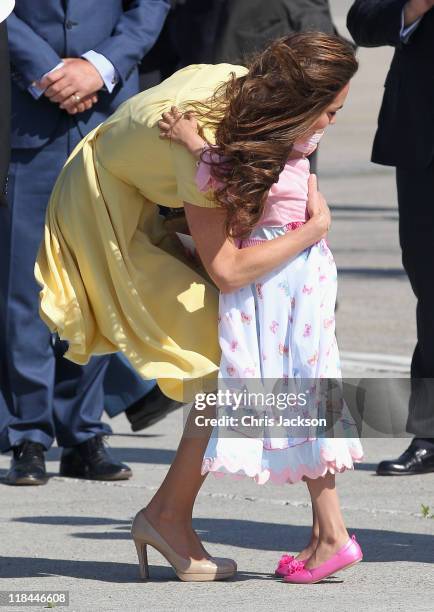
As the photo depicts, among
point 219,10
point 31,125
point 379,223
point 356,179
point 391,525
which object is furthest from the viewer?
point 356,179

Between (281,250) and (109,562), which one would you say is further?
(109,562)

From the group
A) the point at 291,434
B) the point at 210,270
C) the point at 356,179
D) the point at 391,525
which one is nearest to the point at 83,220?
the point at 210,270

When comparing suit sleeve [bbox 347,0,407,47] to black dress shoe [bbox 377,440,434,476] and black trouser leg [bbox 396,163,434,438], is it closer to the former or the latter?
black trouser leg [bbox 396,163,434,438]

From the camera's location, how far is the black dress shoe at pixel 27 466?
5.36m

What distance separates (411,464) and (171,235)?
1.57 metres

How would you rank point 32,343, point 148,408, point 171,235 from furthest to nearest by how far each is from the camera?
point 148,408
point 32,343
point 171,235

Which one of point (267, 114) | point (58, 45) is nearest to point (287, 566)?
point (267, 114)

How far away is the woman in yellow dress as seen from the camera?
12.8 ft

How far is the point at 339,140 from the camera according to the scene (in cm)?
2778

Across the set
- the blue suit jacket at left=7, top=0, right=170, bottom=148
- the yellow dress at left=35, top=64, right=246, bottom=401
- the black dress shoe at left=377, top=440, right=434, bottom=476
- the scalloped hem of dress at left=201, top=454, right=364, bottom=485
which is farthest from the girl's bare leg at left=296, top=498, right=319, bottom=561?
the blue suit jacket at left=7, top=0, right=170, bottom=148

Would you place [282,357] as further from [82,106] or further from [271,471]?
[82,106]

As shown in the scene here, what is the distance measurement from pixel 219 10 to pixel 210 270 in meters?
2.20

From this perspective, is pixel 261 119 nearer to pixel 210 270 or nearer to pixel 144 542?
pixel 210 270

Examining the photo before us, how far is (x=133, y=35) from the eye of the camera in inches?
219
